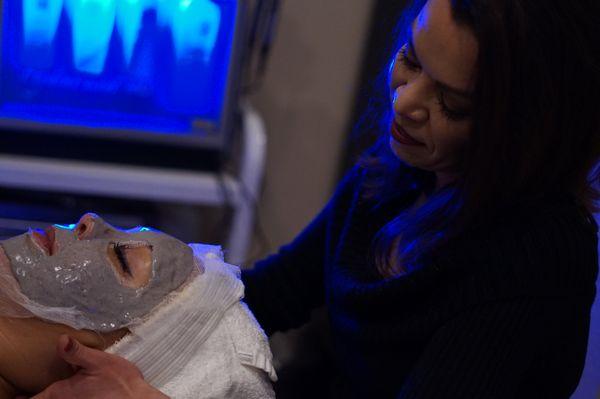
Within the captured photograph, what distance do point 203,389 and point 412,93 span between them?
42 cm

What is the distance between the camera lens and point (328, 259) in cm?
110

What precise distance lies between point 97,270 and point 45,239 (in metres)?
0.08

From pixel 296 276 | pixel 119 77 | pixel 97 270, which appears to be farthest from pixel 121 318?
pixel 119 77

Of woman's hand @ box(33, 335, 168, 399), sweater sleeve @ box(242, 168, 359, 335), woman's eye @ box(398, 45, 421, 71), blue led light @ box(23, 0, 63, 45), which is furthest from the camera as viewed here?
blue led light @ box(23, 0, 63, 45)

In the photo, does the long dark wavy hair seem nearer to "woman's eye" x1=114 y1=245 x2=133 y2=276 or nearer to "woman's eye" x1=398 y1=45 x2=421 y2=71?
"woman's eye" x1=398 y1=45 x2=421 y2=71

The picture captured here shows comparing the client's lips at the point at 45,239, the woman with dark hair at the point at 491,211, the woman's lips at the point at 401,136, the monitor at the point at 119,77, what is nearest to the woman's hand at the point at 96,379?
the woman with dark hair at the point at 491,211

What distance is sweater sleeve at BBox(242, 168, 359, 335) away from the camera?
1122 mm

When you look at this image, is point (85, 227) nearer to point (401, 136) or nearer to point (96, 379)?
point (96, 379)

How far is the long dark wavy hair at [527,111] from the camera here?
0.75m

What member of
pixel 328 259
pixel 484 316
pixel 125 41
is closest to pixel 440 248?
pixel 484 316

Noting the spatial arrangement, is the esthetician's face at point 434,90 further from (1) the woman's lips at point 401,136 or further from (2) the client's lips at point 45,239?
(2) the client's lips at point 45,239

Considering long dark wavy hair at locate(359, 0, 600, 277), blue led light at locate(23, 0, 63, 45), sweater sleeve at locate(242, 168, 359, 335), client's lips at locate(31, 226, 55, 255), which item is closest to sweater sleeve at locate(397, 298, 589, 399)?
long dark wavy hair at locate(359, 0, 600, 277)

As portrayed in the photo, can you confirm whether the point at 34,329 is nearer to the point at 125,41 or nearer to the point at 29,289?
the point at 29,289

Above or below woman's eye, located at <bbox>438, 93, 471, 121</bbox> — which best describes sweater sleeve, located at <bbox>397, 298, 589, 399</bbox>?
below
